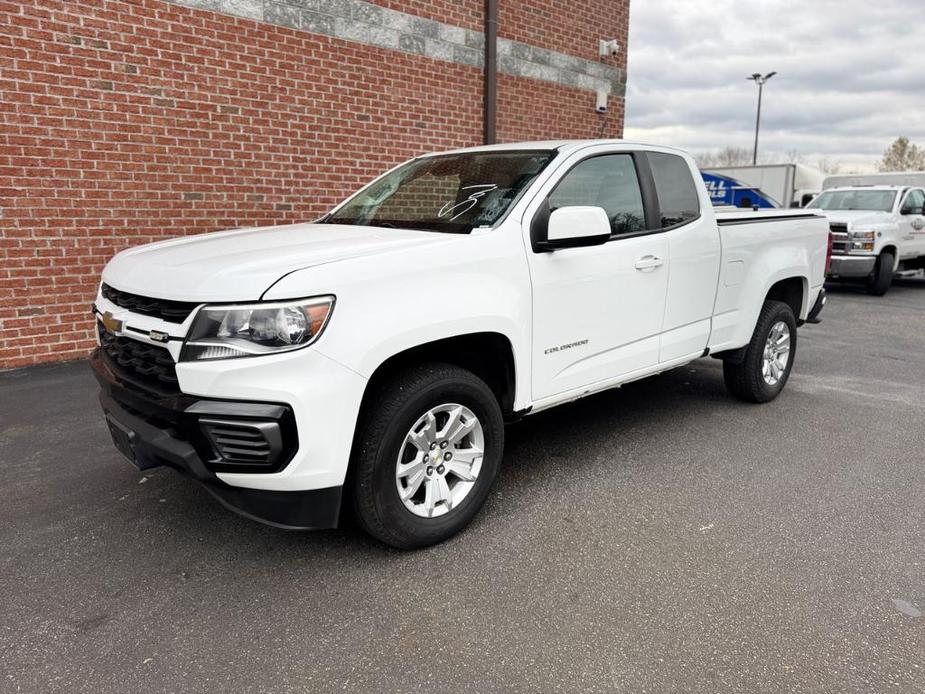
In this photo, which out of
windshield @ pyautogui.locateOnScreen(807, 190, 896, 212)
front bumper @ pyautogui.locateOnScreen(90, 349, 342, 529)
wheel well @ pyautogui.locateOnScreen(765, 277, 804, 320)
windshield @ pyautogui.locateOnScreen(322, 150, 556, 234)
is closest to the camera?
front bumper @ pyautogui.locateOnScreen(90, 349, 342, 529)

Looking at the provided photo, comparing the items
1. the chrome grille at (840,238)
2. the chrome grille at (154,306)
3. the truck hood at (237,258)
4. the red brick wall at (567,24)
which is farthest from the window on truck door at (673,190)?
the chrome grille at (840,238)

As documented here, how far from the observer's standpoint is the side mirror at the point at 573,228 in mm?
3318

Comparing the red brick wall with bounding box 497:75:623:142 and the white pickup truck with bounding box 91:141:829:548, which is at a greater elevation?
the red brick wall with bounding box 497:75:623:142

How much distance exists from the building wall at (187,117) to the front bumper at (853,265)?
739 centimetres

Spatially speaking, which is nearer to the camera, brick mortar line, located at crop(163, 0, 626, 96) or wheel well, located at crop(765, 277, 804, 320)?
wheel well, located at crop(765, 277, 804, 320)

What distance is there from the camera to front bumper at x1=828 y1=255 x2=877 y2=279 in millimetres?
12000

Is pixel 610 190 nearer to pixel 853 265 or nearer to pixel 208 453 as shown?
pixel 208 453

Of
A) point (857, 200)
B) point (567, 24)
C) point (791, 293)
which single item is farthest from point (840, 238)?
point (791, 293)

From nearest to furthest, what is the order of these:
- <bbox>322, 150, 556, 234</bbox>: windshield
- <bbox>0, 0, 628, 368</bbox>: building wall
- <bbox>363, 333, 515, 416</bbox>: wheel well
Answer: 1. <bbox>363, 333, 515, 416</bbox>: wheel well
2. <bbox>322, 150, 556, 234</bbox>: windshield
3. <bbox>0, 0, 628, 368</bbox>: building wall

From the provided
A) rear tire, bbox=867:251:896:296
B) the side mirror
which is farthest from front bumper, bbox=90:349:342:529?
rear tire, bbox=867:251:896:296

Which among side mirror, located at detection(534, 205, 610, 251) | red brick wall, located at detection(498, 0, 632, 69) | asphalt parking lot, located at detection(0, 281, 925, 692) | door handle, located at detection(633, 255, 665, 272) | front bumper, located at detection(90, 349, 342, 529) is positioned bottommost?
asphalt parking lot, located at detection(0, 281, 925, 692)

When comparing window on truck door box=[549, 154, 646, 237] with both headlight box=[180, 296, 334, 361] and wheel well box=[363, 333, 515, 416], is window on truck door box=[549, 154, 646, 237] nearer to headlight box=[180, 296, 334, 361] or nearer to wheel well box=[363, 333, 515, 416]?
wheel well box=[363, 333, 515, 416]

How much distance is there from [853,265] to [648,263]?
32.6 feet

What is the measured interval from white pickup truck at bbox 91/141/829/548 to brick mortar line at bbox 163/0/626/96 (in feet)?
11.9
